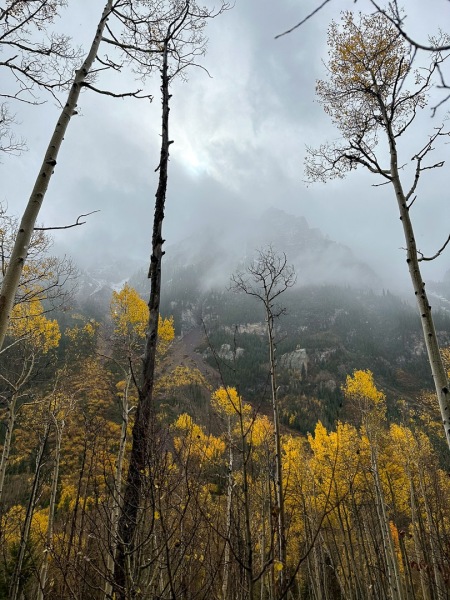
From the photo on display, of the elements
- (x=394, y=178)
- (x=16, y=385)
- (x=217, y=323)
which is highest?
(x=217, y=323)

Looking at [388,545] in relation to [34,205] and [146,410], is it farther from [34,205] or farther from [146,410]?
[34,205]

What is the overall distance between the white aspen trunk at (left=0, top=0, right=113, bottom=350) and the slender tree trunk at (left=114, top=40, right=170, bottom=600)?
126 cm

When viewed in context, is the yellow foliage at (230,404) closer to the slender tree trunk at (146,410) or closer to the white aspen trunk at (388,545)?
the slender tree trunk at (146,410)

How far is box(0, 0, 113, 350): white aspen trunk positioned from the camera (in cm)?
227

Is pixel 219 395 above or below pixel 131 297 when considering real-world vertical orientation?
below

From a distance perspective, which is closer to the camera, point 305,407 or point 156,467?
point 156,467

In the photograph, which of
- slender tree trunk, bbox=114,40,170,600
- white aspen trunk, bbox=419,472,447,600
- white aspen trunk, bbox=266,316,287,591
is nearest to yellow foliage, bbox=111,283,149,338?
white aspen trunk, bbox=266,316,287,591

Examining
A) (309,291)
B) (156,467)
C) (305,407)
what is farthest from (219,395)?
(309,291)

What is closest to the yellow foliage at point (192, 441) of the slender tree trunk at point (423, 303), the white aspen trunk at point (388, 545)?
the slender tree trunk at point (423, 303)

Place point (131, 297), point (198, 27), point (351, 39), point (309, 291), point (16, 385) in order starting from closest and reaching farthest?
point (351, 39) → point (198, 27) → point (16, 385) → point (131, 297) → point (309, 291)

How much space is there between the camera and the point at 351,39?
203 inches

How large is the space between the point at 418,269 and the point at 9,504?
2402 cm

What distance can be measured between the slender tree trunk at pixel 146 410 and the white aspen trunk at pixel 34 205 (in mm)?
1259

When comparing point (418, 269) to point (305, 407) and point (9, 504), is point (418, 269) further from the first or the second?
point (305, 407)
